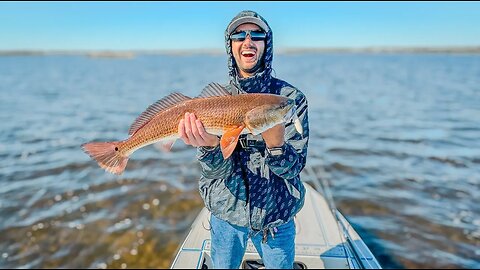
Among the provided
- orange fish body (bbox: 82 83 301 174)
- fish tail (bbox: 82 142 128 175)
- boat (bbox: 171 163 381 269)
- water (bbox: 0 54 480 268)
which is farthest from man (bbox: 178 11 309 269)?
water (bbox: 0 54 480 268)

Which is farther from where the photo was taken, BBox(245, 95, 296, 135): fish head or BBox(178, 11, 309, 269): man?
BBox(178, 11, 309, 269): man

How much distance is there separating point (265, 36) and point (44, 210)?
828 cm

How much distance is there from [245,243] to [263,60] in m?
1.88

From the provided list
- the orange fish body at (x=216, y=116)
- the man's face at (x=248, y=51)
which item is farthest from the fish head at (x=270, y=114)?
the man's face at (x=248, y=51)

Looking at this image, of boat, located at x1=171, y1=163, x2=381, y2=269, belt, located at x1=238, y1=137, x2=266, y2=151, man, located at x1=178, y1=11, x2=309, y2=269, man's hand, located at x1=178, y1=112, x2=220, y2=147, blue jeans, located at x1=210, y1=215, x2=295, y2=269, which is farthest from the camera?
boat, located at x1=171, y1=163, x2=381, y2=269

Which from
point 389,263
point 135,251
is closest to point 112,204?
point 135,251

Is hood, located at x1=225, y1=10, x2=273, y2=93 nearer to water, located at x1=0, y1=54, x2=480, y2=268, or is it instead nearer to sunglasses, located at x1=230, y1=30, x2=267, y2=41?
sunglasses, located at x1=230, y1=30, x2=267, y2=41

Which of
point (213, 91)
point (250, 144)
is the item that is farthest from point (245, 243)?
point (213, 91)

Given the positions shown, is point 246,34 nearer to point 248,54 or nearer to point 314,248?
point 248,54

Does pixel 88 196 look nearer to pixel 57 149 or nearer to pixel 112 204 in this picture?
pixel 112 204

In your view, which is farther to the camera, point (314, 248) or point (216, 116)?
point (314, 248)

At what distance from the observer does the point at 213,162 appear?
3098 mm

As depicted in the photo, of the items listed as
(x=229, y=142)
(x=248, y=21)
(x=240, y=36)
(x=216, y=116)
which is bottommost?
(x=229, y=142)

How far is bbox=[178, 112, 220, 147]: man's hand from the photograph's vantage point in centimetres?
302
